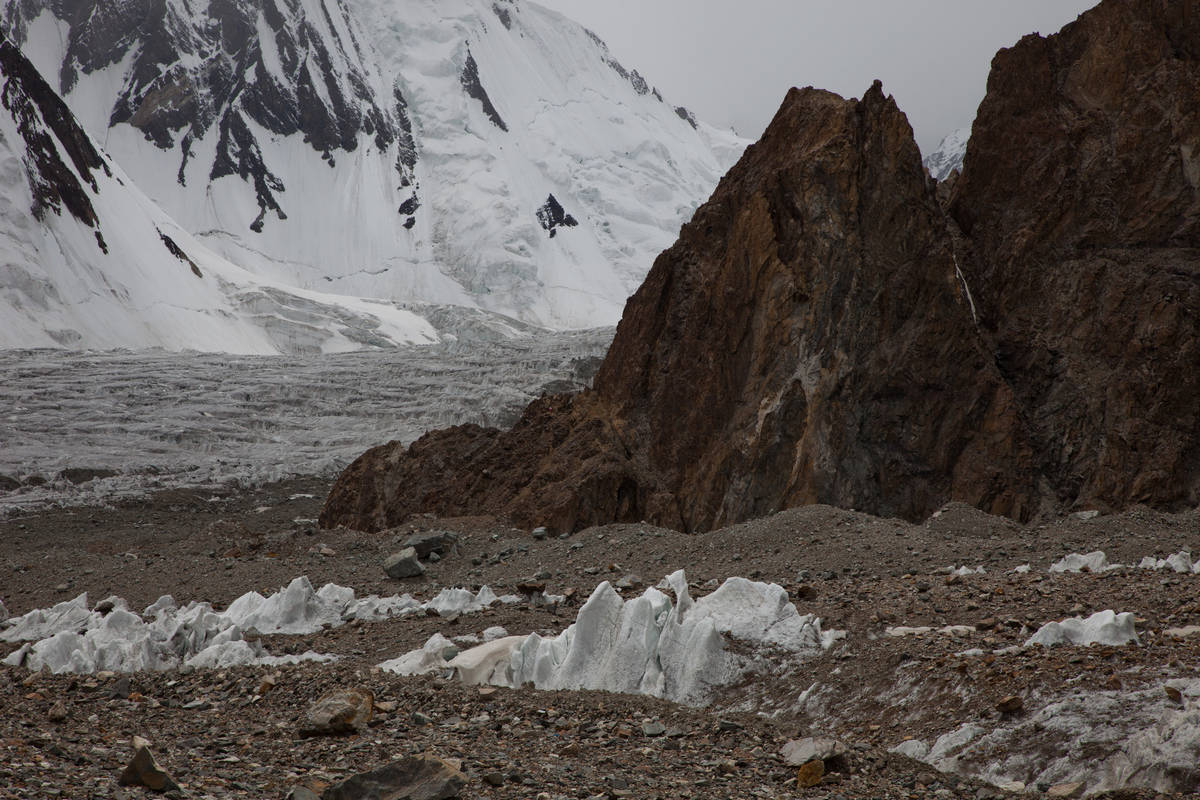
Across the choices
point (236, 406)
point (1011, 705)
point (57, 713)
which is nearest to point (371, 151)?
point (236, 406)

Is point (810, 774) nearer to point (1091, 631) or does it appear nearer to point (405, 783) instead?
point (405, 783)

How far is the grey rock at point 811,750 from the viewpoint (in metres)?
4.79

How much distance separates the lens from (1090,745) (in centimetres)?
460

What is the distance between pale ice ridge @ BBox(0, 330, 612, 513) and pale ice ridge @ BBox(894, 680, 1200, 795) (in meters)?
32.7

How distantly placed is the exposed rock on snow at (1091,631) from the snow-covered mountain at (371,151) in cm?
10901

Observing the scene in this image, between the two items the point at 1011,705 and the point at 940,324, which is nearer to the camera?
the point at 1011,705

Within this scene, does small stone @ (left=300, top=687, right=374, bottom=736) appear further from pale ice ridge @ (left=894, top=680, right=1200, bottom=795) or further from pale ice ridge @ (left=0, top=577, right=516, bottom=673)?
pale ice ridge @ (left=0, top=577, right=516, bottom=673)

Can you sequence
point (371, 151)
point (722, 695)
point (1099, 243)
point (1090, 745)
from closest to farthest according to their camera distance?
point (1090, 745)
point (722, 695)
point (1099, 243)
point (371, 151)

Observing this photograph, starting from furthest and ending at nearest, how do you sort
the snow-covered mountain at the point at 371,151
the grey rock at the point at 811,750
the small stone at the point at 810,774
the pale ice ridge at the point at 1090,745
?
1. the snow-covered mountain at the point at 371,151
2. the grey rock at the point at 811,750
3. the small stone at the point at 810,774
4. the pale ice ridge at the point at 1090,745

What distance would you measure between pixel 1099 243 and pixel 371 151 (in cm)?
13280

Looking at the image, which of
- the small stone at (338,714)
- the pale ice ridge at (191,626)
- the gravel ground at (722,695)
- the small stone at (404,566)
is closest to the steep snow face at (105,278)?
the pale ice ridge at (191,626)

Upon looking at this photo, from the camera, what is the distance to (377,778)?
417 centimetres

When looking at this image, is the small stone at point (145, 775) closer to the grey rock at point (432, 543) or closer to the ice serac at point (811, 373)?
the grey rock at point (432, 543)

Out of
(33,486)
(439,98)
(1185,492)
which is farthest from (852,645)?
(439,98)
